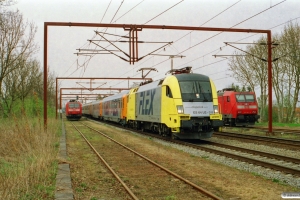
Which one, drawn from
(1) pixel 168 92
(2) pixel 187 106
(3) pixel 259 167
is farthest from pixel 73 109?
(3) pixel 259 167

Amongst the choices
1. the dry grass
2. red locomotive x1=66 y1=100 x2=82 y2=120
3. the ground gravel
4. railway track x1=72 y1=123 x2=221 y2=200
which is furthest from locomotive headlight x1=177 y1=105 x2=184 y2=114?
red locomotive x1=66 y1=100 x2=82 y2=120

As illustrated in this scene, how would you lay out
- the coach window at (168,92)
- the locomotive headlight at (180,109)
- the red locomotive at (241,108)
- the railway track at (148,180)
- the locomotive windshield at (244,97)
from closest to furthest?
the railway track at (148,180), the locomotive headlight at (180,109), the coach window at (168,92), the red locomotive at (241,108), the locomotive windshield at (244,97)

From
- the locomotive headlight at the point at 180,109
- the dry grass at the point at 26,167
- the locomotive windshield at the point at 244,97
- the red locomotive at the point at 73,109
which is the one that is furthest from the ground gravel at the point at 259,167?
the red locomotive at the point at 73,109

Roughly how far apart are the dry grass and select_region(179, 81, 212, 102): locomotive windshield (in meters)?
6.66

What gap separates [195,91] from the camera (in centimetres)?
1773

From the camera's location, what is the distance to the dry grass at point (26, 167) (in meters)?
7.07

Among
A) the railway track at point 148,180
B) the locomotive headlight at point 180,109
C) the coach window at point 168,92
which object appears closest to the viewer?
the railway track at point 148,180

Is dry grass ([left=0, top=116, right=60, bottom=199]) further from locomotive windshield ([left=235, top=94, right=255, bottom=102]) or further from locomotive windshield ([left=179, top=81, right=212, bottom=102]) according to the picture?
locomotive windshield ([left=235, top=94, right=255, bottom=102])

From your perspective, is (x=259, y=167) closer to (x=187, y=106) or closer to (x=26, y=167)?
(x=26, y=167)

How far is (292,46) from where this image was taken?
34.9 m

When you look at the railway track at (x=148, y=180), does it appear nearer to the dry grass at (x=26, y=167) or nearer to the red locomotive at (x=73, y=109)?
the dry grass at (x=26, y=167)

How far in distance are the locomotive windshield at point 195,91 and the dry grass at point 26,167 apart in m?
6.66

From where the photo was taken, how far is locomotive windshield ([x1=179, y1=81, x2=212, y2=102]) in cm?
1747

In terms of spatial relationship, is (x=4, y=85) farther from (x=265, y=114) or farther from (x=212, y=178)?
(x=265, y=114)
